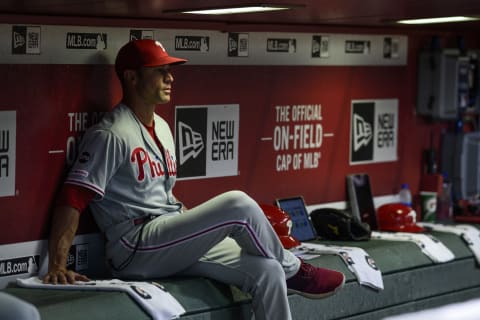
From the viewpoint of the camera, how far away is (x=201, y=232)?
5.11m

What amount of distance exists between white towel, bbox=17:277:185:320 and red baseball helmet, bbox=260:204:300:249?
4.20ft

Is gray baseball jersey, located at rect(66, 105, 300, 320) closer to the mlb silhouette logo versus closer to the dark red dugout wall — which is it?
the dark red dugout wall

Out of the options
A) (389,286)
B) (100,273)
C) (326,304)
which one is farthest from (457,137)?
(100,273)

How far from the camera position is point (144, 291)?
4.95 meters

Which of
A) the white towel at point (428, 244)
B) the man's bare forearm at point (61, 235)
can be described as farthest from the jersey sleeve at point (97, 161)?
the white towel at point (428, 244)

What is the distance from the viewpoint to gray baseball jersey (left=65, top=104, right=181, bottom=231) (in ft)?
17.0

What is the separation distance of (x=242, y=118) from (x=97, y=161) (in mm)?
1571

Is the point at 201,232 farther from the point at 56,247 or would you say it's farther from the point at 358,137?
the point at 358,137

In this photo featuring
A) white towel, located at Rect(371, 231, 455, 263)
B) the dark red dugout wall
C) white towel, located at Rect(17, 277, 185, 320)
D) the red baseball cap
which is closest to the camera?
white towel, located at Rect(17, 277, 185, 320)

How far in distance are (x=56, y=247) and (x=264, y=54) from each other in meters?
2.20

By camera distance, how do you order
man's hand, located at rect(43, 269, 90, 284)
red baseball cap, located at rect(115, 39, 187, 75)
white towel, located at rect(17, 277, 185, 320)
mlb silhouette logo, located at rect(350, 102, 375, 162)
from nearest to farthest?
white towel, located at rect(17, 277, 185, 320) < man's hand, located at rect(43, 269, 90, 284) < red baseball cap, located at rect(115, 39, 187, 75) < mlb silhouette logo, located at rect(350, 102, 375, 162)

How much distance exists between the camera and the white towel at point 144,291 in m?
A: 4.87

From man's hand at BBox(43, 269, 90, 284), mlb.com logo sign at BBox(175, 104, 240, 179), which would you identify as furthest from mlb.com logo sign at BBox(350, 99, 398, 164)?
man's hand at BBox(43, 269, 90, 284)

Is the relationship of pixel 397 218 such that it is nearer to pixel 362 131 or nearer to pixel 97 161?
pixel 362 131
